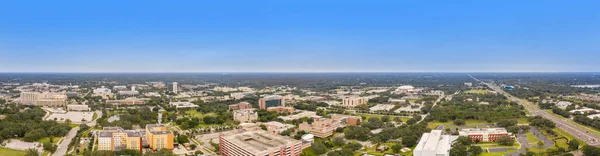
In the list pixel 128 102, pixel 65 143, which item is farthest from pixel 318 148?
pixel 128 102

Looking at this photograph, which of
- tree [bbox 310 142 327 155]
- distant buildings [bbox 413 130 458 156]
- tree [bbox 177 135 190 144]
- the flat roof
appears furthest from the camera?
tree [bbox 177 135 190 144]

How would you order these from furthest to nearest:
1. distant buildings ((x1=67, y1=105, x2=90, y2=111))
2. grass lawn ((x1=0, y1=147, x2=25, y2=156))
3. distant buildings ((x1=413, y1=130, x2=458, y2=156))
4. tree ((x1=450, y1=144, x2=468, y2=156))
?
distant buildings ((x1=67, y1=105, x2=90, y2=111))
grass lawn ((x1=0, y1=147, x2=25, y2=156))
tree ((x1=450, y1=144, x2=468, y2=156))
distant buildings ((x1=413, y1=130, x2=458, y2=156))

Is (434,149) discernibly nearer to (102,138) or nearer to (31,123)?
(102,138)

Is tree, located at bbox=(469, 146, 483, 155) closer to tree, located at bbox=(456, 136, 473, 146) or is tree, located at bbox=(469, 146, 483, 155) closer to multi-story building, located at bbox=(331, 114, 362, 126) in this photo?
tree, located at bbox=(456, 136, 473, 146)

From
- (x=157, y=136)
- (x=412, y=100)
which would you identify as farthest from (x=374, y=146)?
(x=412, y=100)

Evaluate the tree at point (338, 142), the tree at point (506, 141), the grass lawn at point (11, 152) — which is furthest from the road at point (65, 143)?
the tree at point (506, 141)

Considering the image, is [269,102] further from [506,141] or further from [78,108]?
[506,141]

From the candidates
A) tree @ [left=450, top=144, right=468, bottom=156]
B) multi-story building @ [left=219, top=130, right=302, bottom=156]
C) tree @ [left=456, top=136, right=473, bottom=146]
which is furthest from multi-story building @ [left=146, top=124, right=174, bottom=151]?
tree @ [left=456, top=136, right=473, bottom=146]
